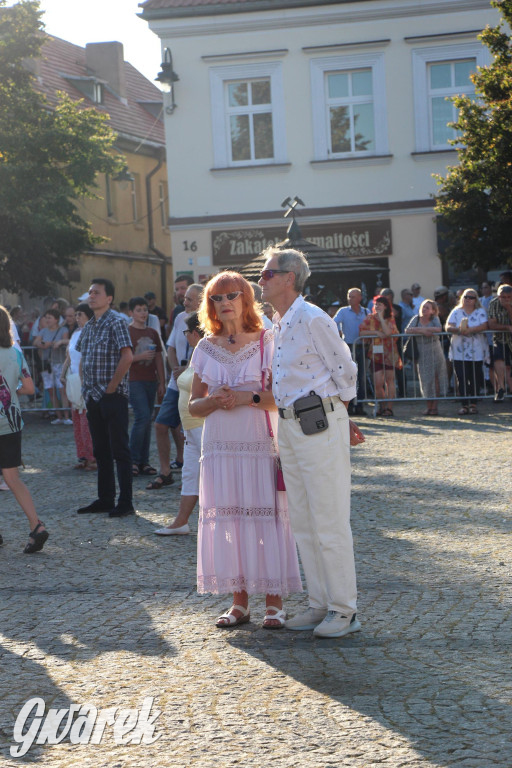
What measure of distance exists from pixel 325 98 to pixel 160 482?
1787cm

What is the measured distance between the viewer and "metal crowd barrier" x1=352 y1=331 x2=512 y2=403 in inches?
677

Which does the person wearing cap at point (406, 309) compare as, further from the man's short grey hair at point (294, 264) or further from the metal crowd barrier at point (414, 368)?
the man's short grey hair at point (294, 264)

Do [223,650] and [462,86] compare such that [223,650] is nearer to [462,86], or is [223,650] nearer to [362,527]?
[362,527]

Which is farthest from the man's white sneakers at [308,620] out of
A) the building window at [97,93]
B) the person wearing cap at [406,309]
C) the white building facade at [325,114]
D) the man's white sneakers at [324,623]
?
the building window at [97,93]

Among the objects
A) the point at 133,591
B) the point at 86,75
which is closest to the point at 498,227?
the point at 133,591

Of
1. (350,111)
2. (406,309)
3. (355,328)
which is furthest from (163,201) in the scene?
(355,328)

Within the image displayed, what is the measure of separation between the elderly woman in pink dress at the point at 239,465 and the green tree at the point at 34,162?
68.9ft

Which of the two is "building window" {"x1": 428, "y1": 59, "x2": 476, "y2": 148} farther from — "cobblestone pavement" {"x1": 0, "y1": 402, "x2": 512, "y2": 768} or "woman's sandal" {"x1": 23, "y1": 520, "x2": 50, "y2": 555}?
"woman's sandal" {"x1": 23, "y1": 520, "x2": 50, "y2": 555}

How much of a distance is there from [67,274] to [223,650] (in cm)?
3048

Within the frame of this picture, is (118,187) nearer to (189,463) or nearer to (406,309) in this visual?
(406,309)

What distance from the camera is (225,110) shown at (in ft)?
90.8

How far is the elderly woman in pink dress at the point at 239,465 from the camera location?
6.09 metres

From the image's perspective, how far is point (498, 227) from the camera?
21.5 metres

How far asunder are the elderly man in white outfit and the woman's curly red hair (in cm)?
25
